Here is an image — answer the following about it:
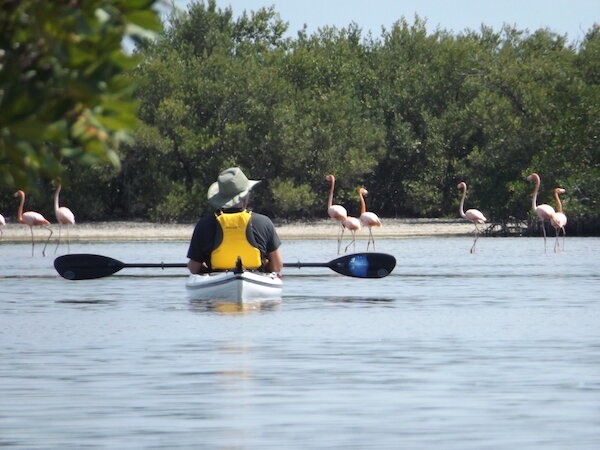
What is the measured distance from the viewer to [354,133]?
4981cm

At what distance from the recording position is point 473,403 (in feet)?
32.0

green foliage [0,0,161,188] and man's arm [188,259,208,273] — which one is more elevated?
green foliage [0,0,161,188]

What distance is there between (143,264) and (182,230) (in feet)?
87.5

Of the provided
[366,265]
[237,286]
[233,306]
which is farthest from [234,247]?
[366,265]

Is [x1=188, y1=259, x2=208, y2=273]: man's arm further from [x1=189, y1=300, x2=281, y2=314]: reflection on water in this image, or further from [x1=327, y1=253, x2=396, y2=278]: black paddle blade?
[x1=327, y1=253, x2=396, y2=278]: black paddle blade

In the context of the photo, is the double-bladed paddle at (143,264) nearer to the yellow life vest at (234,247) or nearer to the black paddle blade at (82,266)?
the black paddle blade at (82,266)

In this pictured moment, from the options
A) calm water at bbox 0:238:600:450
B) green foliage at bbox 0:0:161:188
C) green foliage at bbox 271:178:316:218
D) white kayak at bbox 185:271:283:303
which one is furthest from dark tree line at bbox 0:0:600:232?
green foliage at bbox 0:0:161:188

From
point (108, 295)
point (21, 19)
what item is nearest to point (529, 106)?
point (108, 295)

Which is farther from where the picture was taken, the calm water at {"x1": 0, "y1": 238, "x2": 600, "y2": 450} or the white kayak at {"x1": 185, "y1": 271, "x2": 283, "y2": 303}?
the white kayak at {"x1": 185, "y1": 271, "x2": 283, "y2": 303}

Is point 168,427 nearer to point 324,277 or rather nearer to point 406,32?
point 324,277

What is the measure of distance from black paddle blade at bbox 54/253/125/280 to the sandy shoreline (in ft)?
72.0

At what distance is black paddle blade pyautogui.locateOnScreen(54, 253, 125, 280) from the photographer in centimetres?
1962

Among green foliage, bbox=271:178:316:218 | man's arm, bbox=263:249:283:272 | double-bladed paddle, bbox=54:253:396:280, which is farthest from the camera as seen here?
green foliage, bbox=271:178:316:218

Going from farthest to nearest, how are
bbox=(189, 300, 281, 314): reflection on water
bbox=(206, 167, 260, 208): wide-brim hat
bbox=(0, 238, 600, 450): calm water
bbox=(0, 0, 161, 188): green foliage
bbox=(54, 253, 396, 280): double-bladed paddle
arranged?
bbox=(54, 253, 396, 280): double-bladed paddle → bbox=(189, 300, 281, 314): reflection on water → bbox=(206, 167, 260, 208): wide-brim hat → bbox=(0, 238, 600, 450): calm water → bbox=(0, 0, 161, 188): green foliage
